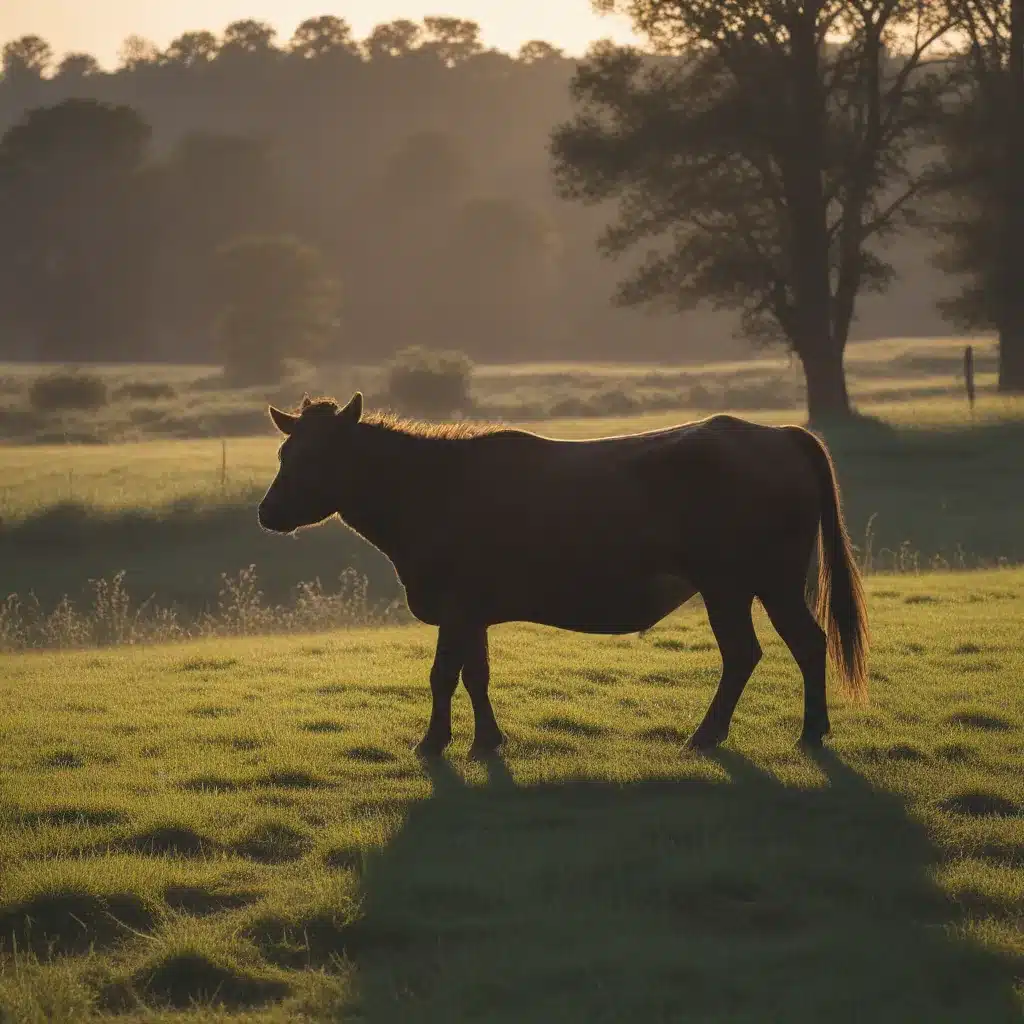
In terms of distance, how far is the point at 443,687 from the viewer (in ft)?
31.8

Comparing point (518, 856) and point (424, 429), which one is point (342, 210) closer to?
point (424, 429)

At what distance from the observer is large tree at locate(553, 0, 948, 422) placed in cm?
3294

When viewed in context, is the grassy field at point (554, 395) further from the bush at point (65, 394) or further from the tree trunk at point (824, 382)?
the tree trunk at point (824, 382)

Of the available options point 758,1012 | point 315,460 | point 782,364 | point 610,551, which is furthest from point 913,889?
point 782,364

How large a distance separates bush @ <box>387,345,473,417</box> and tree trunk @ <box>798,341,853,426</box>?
23.5m

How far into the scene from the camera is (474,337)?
108 meters

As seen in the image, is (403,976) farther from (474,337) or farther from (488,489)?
(474,337)

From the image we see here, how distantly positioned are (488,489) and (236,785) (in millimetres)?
2499

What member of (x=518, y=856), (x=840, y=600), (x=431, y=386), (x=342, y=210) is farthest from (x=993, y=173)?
(x=342, y=210)

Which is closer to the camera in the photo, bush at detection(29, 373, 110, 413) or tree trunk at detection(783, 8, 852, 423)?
tree trunk at detection(783, 8, 852, 423)

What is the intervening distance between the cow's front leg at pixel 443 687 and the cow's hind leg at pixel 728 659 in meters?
1.58

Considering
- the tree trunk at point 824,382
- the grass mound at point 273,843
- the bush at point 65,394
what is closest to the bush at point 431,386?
the bush at point 65,394

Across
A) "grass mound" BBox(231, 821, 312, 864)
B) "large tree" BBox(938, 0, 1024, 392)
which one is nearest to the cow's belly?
"grass mound" BBox(231, 821, 312, 864)

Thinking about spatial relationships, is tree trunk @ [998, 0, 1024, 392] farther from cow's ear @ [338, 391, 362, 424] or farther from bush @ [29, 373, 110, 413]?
bush @ [29, 373, 110, 413]
